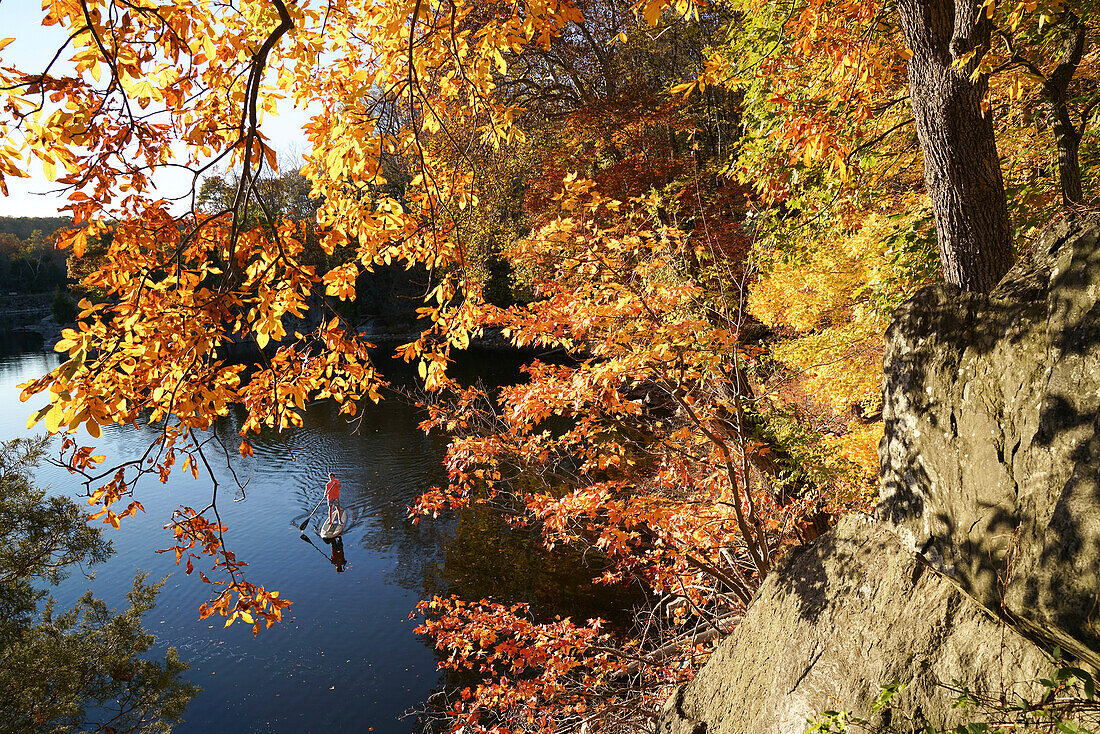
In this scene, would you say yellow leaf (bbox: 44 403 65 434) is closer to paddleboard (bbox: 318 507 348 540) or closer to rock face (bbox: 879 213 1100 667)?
rock face (bbox: 879 213 1100 667)

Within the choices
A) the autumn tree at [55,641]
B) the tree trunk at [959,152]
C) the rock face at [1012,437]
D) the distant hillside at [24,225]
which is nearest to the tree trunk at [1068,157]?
the tree trunk at [959,152]

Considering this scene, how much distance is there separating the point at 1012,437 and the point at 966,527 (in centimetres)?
48

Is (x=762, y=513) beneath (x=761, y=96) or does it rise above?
beneath

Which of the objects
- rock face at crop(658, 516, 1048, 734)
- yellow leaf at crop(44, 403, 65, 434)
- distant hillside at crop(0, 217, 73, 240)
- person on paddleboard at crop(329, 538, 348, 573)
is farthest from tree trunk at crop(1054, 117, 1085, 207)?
distant hillside at crop(0, 217, 73, 240)

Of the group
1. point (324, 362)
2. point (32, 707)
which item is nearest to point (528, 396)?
point (324, 362)

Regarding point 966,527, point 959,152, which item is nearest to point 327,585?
point 966,527

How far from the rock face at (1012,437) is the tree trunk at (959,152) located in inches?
18.1

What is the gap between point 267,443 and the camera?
17.1m

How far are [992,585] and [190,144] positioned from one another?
3981mm

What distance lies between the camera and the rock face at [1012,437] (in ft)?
6.91

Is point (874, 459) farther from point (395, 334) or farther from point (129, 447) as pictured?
point (395, 334)

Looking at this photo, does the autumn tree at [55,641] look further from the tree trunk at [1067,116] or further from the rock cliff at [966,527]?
the tree trunk at [1067,116]

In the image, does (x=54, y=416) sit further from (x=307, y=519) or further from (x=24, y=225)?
(x=24, y=225)

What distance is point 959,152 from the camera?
3273mm
